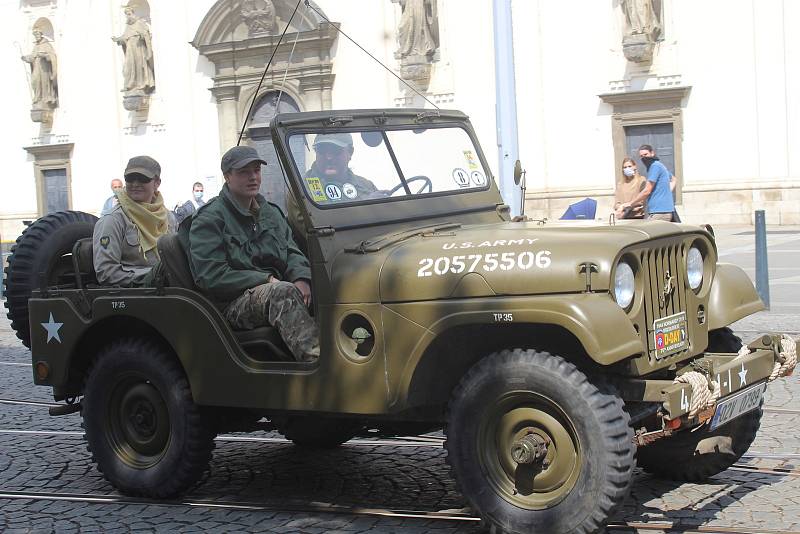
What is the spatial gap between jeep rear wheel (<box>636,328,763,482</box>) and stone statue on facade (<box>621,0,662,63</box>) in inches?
795

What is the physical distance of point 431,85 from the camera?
27.6 metres

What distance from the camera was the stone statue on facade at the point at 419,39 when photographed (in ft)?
89.6

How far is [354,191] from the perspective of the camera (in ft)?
18.3

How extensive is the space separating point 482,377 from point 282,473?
2030 mm

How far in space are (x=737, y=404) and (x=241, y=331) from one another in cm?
226

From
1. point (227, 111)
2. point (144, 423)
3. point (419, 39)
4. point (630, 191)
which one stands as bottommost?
point (144, 423)

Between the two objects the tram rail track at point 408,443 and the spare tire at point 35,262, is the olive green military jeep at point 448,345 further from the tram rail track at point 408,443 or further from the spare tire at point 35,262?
the tram rail track at point 408,443

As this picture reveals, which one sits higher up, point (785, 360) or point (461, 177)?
point (461, 177)

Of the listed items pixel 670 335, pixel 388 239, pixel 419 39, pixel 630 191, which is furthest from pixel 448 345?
pixel 419 39

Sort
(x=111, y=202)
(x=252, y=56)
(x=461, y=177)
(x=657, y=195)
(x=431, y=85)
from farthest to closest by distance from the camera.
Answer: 1. (x=252, y=56)
2. (x=431, y=85)
3. (x=657, y=195)
4. (x=111, y=202)
5. (x=461, y=177)

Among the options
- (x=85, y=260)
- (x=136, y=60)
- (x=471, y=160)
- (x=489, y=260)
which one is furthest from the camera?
(x=136, y=60)

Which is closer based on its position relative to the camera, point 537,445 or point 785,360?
point 537,445

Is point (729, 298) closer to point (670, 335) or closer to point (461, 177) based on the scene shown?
point (670, 335)

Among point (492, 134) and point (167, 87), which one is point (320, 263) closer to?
point (492, 134)
